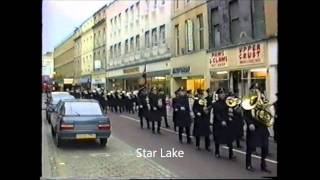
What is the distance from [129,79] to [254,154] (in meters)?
1.25

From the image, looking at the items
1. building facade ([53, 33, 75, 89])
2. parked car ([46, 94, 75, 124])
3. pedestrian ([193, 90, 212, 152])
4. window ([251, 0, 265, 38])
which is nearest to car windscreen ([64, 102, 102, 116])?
parked car ([46, 94, 75, 124])

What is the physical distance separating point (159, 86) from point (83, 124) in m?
0.74

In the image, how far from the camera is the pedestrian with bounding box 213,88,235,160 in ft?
17.3

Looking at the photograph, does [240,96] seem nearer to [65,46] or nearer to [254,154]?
[254,154]

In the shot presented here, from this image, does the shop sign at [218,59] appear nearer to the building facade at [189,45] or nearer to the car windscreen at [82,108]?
the building facade at [189,45]

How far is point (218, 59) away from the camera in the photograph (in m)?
4.98

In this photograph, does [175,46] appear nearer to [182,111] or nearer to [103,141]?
[182,111]

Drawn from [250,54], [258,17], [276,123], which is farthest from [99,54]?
[276,123]

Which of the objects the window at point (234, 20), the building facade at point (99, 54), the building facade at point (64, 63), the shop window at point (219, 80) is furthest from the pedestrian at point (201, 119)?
the building facade at point (64, 63)

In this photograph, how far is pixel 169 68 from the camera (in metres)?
5.05
